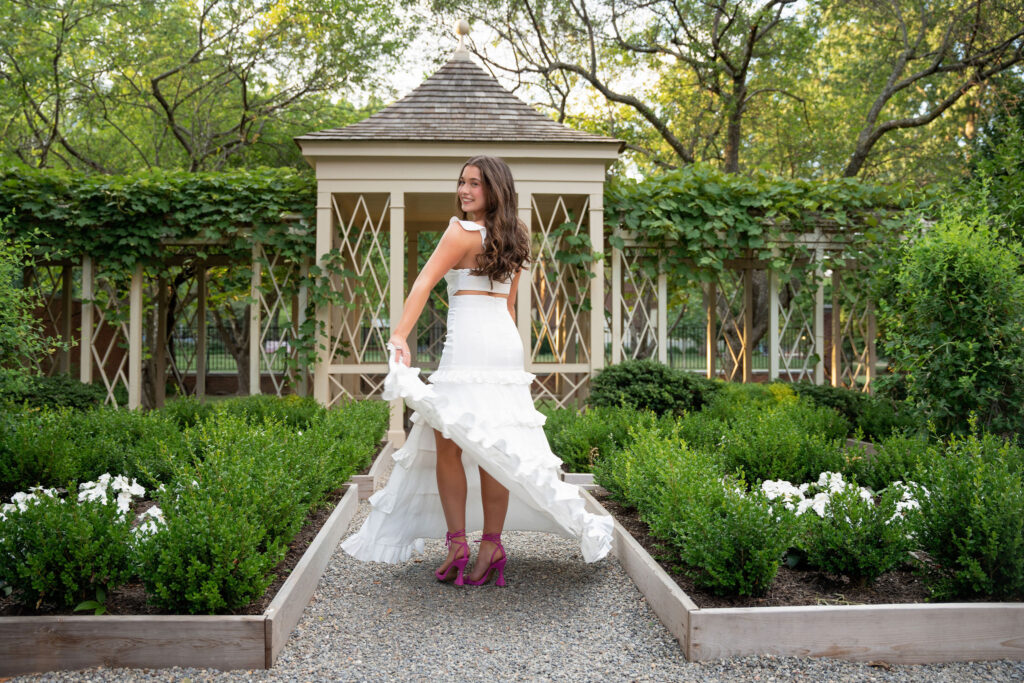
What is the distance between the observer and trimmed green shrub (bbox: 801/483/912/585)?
295cm

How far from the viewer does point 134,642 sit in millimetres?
2514

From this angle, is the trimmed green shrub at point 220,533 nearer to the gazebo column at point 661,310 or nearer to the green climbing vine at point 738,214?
the gazebo column at point 661,310

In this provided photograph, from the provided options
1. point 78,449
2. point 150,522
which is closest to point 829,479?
point 150,522

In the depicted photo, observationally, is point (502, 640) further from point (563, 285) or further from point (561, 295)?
point (561, 295)

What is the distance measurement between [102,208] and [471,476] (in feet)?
21.4

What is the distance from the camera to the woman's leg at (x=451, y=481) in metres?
3.29

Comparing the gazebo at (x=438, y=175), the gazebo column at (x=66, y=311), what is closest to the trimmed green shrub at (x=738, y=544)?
the gazebo at (x=438, y=175)

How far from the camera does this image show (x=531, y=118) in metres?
8.14

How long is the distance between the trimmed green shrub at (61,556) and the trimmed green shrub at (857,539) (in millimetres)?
2666

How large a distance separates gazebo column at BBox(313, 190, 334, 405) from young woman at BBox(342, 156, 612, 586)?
4.46 m

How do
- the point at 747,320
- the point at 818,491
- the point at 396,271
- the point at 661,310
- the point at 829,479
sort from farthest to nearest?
the point at 747,320
the point at 661,310
the point at 396,271
the point at 829,479
the point at 818,491

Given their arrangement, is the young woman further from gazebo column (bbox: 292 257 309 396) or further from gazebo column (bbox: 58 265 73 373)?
gazebo column (bbox: 58 265 73 373)

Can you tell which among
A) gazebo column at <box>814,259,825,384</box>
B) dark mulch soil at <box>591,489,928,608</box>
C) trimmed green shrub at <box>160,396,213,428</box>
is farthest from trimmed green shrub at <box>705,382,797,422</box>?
trimmed green shrub at <box>160,396,213,428</box>

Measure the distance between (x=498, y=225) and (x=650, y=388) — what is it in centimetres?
437
